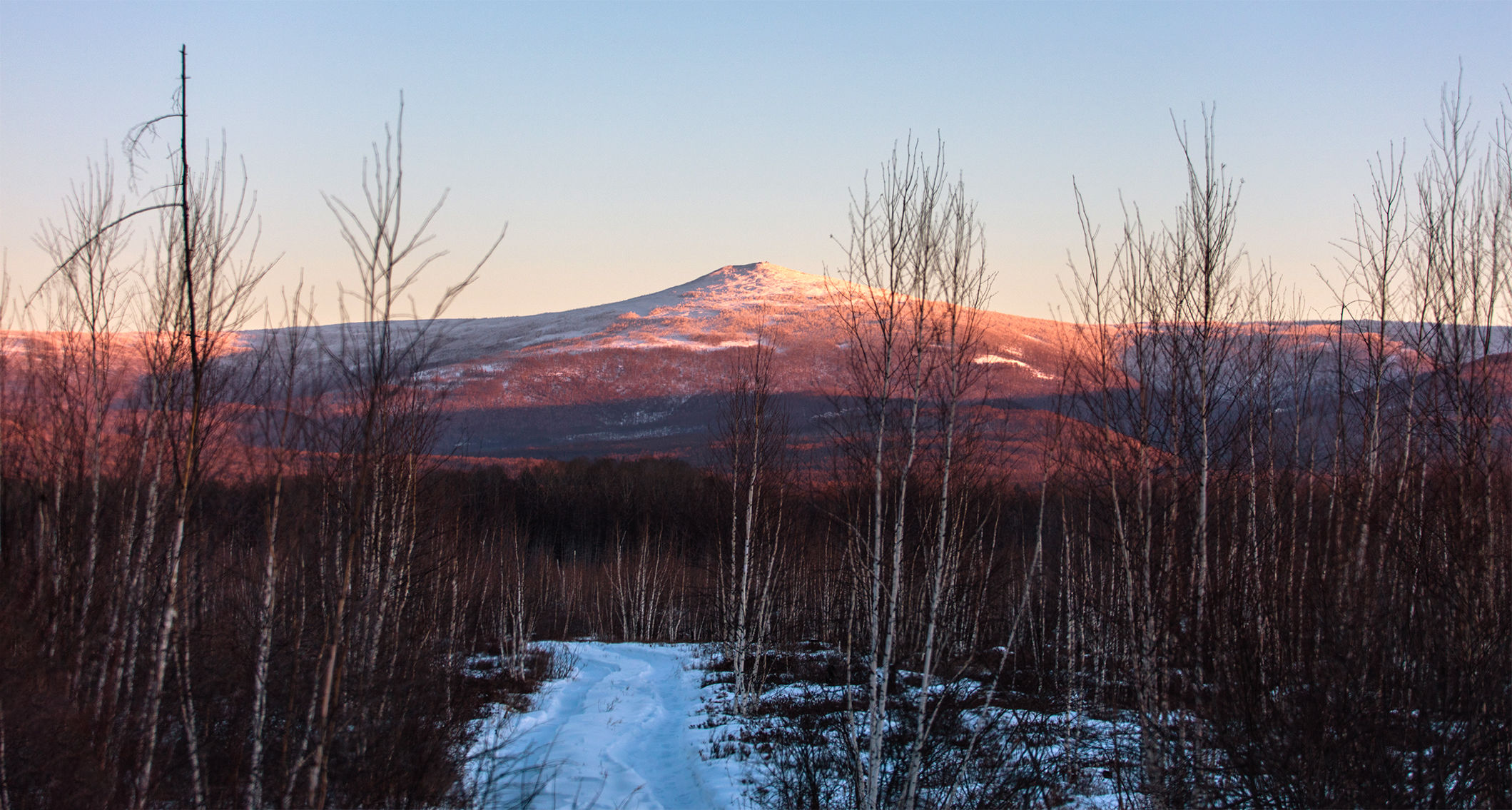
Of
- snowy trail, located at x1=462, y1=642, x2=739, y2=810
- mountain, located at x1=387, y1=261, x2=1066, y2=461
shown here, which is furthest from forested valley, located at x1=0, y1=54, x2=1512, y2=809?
mountain, located at x1=387, y1=261, x2=1066, y2=461

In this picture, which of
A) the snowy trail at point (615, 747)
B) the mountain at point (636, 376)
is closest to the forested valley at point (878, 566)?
the snowy trail at point (615, 747)

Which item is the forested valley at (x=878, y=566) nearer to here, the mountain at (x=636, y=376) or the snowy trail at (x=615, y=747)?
the snowy trail at (x=615, y=747)

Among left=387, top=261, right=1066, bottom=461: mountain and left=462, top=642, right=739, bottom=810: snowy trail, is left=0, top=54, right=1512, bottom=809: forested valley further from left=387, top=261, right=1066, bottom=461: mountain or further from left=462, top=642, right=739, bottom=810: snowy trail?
left=387, top=261, right=1066, bottom=461: mountain

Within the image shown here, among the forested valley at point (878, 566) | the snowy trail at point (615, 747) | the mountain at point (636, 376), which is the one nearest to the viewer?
the forested valley at point (878, 566)

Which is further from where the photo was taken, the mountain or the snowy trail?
the mountain

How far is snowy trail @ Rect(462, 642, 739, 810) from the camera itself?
11.0 meters

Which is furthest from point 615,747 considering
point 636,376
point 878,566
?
point 636,376

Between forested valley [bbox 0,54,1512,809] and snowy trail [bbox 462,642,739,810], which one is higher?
forested valley [bbox 0,54,1512,809]

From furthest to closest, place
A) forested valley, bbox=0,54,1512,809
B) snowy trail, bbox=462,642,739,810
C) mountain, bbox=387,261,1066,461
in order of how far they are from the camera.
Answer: mountain, bbox=387,261,1066,461, snowy trail, bbox=462,642,739,810, forested valley, bbox=0,54,1512,809

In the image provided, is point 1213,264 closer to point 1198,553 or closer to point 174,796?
point 1198,553

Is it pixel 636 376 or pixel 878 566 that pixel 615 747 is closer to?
pixel 878 566

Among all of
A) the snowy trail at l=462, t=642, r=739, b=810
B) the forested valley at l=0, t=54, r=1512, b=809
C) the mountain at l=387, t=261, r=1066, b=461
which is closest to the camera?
the forested valley at l=0, t=54, r=1512, b=809

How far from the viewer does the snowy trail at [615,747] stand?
1098 cm

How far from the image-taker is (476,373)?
135 m
